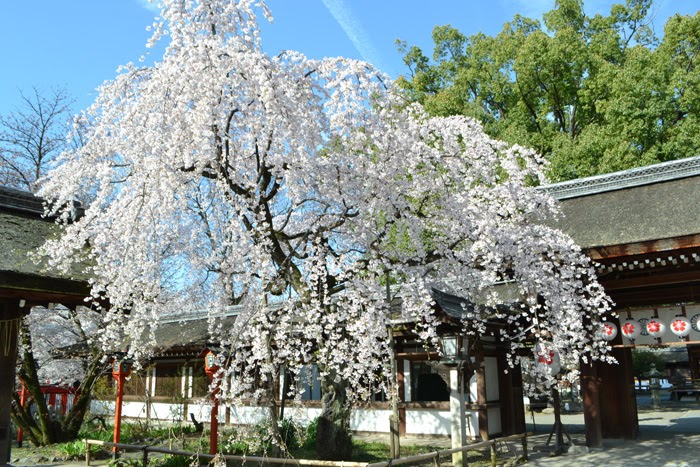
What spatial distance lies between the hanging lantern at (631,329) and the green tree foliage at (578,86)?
10535 millimetres

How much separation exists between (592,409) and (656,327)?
221 cm

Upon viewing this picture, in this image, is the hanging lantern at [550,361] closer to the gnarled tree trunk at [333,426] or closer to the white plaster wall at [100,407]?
the gnarled tree trunk at [333,426]

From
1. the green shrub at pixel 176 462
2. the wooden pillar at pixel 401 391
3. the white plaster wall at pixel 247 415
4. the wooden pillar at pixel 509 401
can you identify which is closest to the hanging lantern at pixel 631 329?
the wooden pillar at pixel 509 401

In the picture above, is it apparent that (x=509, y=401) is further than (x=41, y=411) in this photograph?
Yes

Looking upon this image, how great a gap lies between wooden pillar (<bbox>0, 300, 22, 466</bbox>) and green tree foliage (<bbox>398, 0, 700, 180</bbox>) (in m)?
19.1

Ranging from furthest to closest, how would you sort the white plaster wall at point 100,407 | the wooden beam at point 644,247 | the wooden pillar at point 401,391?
the white plaster wall at point 100,407 → the wooden pillar at point 401,391 → the wooden beam at point 644,247

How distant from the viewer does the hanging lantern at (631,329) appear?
12.1 meters

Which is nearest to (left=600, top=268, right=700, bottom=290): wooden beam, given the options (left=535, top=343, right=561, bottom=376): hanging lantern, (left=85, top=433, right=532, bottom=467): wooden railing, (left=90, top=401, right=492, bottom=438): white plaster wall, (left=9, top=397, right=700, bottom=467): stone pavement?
(left=535, top=343, right=561, bottom=376): hanging lantern

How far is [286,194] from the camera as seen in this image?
9.59 m

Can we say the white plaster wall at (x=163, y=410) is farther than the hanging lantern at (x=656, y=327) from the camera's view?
Yes

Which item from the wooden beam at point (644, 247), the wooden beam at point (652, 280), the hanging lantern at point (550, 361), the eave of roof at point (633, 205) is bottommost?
the hanging lantern at point (550, 361)

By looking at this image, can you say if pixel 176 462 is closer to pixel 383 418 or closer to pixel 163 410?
pixel 383 418

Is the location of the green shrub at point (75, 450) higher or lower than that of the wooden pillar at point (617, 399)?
lower

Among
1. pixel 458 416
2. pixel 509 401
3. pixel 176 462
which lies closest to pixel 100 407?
pixel 176 462
